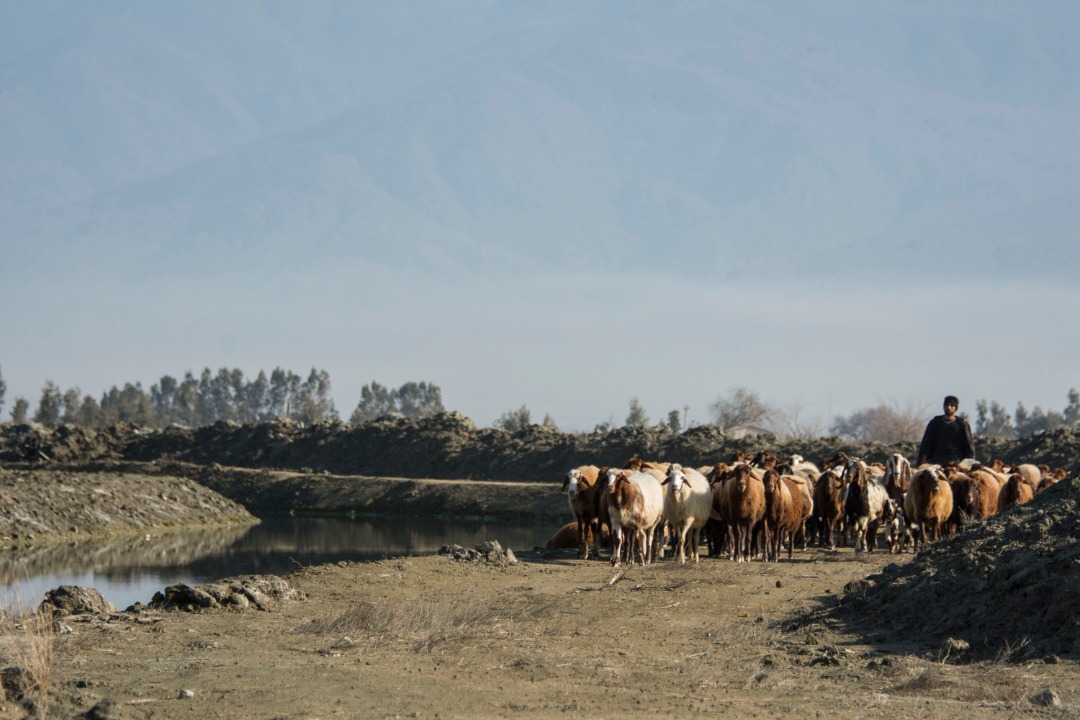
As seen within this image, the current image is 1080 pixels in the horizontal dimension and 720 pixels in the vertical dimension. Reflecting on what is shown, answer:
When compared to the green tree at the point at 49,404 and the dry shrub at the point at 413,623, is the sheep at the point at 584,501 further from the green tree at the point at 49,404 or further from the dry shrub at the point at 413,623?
the green tree at the point at 49,404

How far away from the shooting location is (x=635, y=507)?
19.6 m

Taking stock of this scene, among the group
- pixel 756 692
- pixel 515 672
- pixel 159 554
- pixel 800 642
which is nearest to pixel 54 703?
pixel 515 672

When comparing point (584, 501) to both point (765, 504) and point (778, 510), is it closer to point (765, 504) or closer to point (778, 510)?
point (765, 504)

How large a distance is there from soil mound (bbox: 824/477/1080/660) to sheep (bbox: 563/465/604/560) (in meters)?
7.13

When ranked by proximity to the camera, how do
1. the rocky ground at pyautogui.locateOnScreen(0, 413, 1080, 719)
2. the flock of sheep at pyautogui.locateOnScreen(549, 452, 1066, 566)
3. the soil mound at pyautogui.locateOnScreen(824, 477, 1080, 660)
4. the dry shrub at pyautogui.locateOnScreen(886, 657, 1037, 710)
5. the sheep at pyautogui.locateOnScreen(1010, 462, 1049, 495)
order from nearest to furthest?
the rocky ground at pyautogui.locateOnScreen(0, 413, 1080, 719) < the dry shrub at pyautogui.locateOnScreen(886, 657, 1037, 710) < the soil mound at pyautogui.locateOnScreen(824, 477, 1080, 660) < the flock of sheep at pyautogui.locateOnScreen(549, 452, 1066, 566) < the sheep at pyautogui.locateOnScreen(1010, 462, 1049, 495)

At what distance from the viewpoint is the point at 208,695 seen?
9.15 metres

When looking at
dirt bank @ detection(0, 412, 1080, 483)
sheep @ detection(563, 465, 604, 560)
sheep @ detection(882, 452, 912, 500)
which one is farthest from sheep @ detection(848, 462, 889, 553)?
dirt bank @ detection(0, 412, 1080, 483)

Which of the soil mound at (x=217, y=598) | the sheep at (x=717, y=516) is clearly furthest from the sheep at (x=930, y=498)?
the soil mound at (x=217, y=598)

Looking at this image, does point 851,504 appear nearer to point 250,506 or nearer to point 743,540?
point 743,540

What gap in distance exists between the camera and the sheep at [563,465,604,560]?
821 inches

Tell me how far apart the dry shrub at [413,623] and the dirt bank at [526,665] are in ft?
0.08

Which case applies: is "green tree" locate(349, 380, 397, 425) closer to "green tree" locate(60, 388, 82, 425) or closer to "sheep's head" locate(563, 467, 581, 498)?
"green tree" locate(60, 388, 82, 425)

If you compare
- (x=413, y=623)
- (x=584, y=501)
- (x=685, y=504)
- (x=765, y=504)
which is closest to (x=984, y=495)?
(x=765, y=504)

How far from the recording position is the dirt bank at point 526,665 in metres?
8.95
